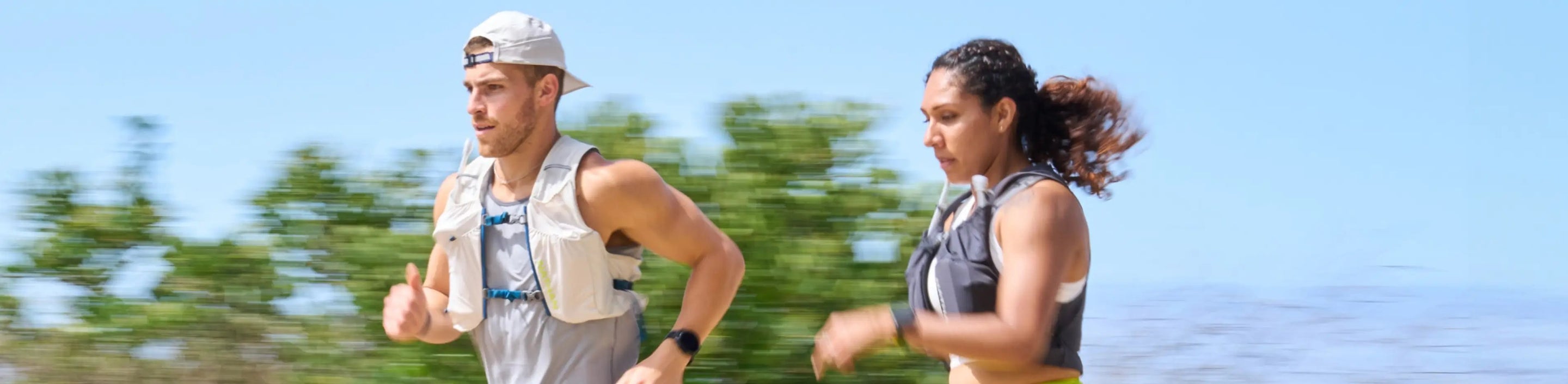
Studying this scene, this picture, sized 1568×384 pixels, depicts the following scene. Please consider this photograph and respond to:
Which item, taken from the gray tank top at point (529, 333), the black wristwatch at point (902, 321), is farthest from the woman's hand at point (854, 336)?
the gray tank top at point (529, 333)

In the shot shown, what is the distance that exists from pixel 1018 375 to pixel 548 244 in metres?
1.11

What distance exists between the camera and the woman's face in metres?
2.63

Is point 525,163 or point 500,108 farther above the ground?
point 500,108

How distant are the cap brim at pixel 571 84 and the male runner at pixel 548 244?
11 mm

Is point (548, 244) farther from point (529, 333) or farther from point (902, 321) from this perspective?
point (902, 321)

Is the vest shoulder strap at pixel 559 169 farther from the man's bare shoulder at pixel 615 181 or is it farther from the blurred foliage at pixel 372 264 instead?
the blurred foliage at pixel 372 264

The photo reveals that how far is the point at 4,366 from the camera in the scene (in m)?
6.50

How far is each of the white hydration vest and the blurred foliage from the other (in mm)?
1025

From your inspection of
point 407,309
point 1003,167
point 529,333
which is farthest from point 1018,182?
point 407,309

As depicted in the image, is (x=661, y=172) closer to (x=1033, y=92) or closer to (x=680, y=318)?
(x=680, y=318)

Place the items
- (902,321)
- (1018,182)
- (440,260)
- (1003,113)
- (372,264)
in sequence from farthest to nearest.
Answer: (372,264), (440,260), (1003,113), (1018,182), (902,321)

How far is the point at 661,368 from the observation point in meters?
3.17

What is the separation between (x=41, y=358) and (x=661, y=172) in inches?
136

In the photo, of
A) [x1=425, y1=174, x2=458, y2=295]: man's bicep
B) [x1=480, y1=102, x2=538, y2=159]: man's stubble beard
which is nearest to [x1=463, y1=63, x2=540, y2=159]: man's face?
[x1=480, y1=102, x2=538, y2=159]: man's stubble beard
